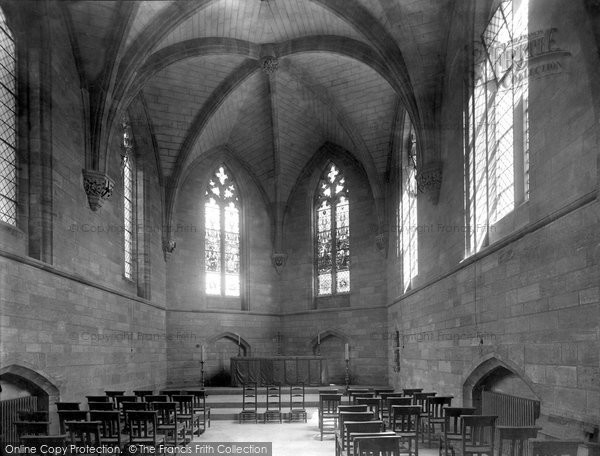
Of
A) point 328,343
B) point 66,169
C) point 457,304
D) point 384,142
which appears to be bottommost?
point 328,343

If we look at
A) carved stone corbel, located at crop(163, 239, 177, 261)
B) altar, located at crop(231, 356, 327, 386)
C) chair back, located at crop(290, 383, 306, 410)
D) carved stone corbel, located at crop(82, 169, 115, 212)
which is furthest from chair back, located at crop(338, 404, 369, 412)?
carved stone corbel, located at crop(163, 239, 177, 261)

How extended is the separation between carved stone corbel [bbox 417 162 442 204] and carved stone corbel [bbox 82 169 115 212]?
747cm

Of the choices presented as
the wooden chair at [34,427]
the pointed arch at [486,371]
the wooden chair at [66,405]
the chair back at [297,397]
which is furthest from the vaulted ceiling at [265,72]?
the wooden chair at [34,427]

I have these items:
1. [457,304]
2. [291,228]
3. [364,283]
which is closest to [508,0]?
[457,304]

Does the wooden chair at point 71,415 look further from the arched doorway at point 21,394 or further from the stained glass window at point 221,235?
the stained glass window at point 221,235

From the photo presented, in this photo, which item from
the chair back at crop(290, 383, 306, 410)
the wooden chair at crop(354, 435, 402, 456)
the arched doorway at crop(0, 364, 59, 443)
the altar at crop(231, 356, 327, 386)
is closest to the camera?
the wooden chair at crop(354, 435, 402, 456)

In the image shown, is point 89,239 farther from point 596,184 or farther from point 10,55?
point 596,184

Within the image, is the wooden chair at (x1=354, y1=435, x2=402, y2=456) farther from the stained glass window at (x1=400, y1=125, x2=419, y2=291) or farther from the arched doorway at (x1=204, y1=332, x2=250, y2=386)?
the arched doorway at (x1=204, y1=332, x2=250, y2=386)

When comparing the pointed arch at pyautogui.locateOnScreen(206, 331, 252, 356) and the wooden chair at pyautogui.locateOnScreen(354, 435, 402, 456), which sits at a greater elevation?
the wooden chair at pyautogui.locateOnScreen(354, 435, 402, 456)

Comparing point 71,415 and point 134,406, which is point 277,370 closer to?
point 134,406

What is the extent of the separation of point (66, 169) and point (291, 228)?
11.9 metres

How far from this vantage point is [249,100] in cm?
2064

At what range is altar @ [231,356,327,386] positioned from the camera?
19.5 meters

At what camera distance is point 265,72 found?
744 inches
